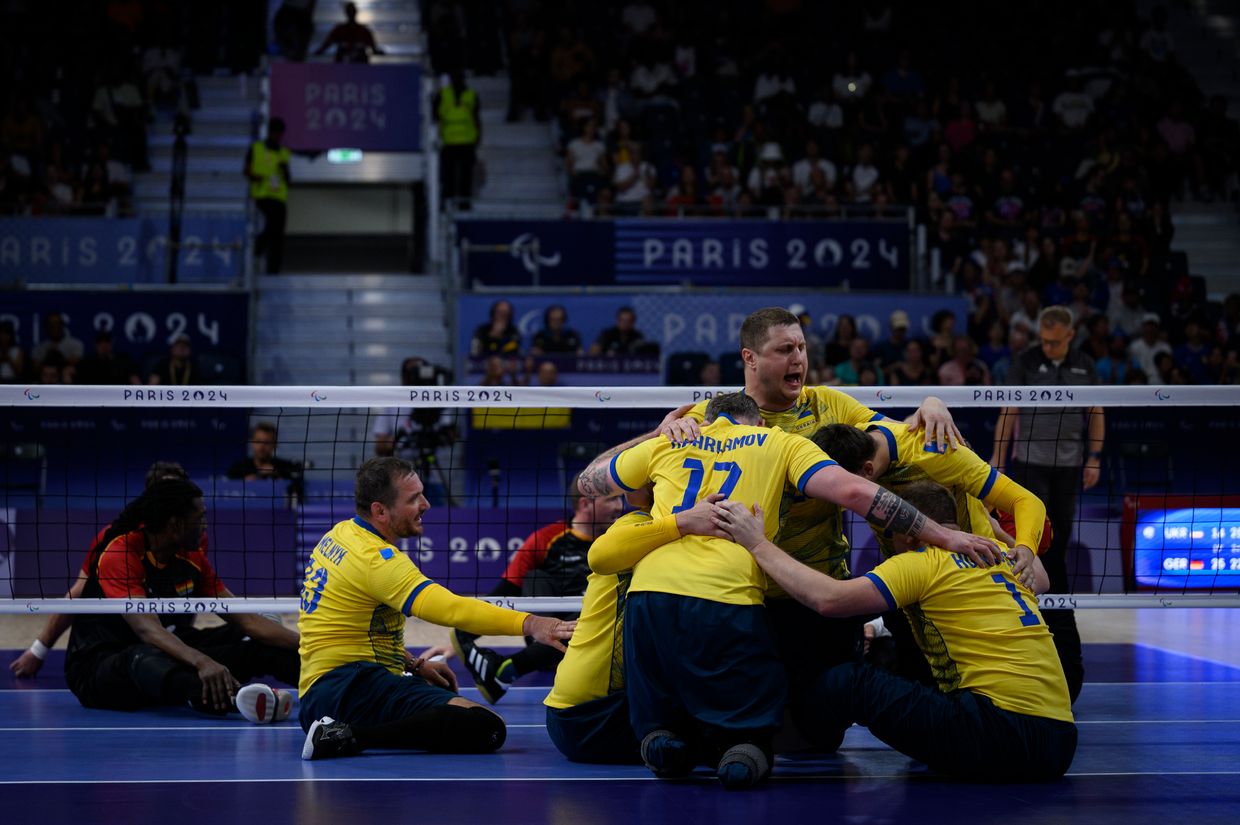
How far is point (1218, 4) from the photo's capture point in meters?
24.3

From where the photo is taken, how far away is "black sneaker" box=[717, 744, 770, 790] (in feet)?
17.6

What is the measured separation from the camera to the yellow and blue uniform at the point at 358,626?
6.19 m

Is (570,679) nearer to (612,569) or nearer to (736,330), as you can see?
(612,569)

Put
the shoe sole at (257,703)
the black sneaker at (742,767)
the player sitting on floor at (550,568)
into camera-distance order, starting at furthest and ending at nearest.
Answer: the player sitting on floor at (550,568)
the shoe sole at (257,703)
the black sneaker at (742,767)

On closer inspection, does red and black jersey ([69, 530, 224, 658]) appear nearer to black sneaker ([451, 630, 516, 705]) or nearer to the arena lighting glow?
black sneaker ([451, 630, 516, 705])

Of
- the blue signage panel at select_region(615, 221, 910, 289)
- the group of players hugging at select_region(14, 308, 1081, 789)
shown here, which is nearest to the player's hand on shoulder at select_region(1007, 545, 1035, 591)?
the group of players hugging at select_region(14, 308, 1081, 789)

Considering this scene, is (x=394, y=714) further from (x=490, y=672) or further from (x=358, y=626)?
(x=490, y=672)

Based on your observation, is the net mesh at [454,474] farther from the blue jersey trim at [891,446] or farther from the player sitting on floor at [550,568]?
the blue jersey trim at [891,446]

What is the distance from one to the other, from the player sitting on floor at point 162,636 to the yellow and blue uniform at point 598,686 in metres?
1.94

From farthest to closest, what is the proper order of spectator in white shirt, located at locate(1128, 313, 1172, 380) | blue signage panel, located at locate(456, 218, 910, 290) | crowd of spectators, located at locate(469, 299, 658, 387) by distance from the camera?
blue signage panel, located at locate(456, 218, 910, 290) → spectator in white shirt, located at locate(1128, 313, 1172, 380) → crowd of spectators, located at locate(469, 299, 658, 387)

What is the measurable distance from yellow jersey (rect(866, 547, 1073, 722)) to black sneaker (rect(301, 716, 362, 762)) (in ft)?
7.64

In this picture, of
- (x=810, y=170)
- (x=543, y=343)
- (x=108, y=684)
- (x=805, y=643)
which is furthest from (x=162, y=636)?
(x=810, y=170)

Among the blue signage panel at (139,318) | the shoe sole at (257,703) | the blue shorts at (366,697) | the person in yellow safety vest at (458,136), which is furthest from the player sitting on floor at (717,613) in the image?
the person in yellow safety vest at (458,136)

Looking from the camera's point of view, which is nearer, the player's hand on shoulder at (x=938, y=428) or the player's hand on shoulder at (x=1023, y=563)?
the player's hand on shoulder at (x=1023, y=563)
